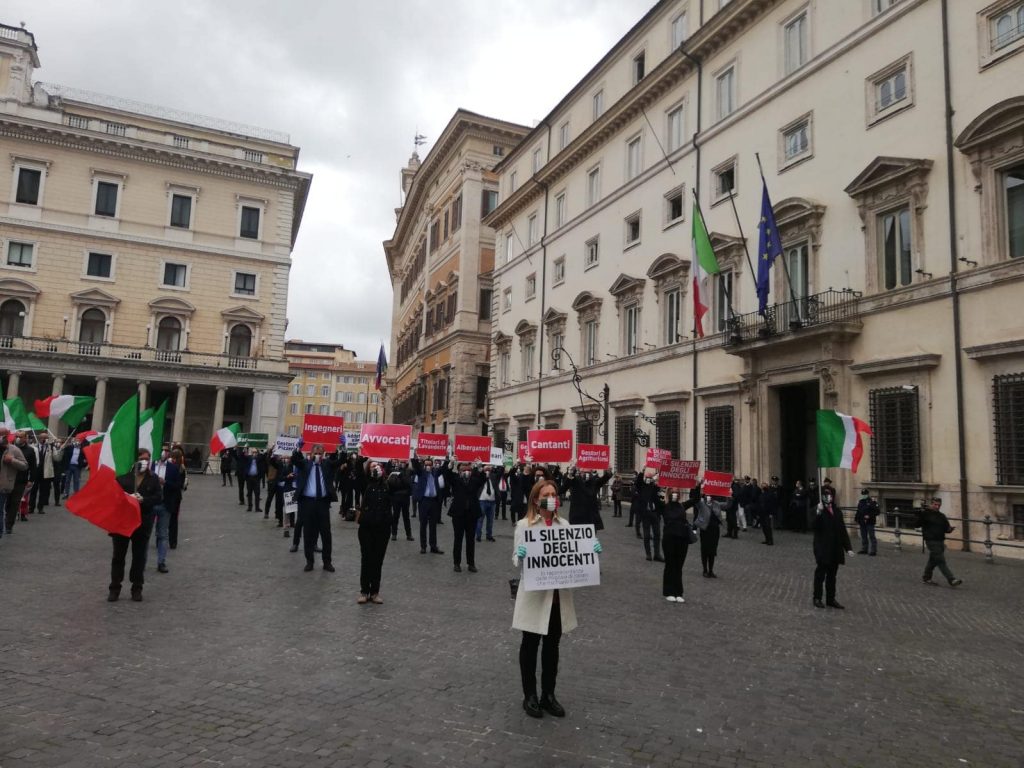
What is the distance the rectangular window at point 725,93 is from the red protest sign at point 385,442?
57.8 ft

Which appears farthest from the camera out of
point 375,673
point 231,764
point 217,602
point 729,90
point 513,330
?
point 513,330

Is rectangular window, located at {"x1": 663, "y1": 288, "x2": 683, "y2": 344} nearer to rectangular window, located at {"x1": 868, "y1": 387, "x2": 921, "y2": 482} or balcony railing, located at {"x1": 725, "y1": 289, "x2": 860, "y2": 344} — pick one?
balcony railing, located at {"x1": 725, "y1": 289, "x2": 860, "y2": 344}

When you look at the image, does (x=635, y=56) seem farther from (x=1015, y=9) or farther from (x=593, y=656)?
(x=593, y=656)

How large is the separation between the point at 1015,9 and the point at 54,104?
55889mm

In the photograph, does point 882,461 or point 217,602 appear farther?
point 882,461

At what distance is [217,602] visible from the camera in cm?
935

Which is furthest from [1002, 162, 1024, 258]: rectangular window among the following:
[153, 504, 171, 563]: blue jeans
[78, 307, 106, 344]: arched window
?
[78, 307, 106, 344]: arched window

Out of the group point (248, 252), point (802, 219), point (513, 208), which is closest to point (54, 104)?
point (248, 252)

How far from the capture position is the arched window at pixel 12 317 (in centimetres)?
4519

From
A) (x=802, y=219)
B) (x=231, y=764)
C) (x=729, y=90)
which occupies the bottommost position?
(x=231, y=764)

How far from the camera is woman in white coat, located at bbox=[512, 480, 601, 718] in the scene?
18.8 ft

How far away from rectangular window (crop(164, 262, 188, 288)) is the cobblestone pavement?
4046 cm

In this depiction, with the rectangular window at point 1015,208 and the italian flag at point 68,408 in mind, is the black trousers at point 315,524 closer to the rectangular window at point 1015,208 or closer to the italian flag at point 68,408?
the italian flag at point 68,408

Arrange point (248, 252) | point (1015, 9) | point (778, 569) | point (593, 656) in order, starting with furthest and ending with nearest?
point (248, 252)
point (1015, 9)
point (778, 569)
point (593, 656)
